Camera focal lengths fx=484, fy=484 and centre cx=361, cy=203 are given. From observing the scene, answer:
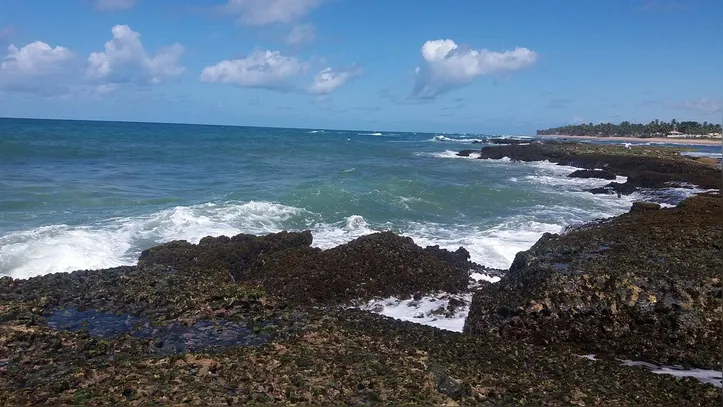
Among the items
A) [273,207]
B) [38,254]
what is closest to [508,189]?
[273,207]

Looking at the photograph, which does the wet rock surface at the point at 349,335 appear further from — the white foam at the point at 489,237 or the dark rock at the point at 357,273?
the white foam at the point at 489,237

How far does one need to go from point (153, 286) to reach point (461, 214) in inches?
751

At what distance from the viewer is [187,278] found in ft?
37.2

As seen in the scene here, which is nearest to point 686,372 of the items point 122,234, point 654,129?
point 122,234

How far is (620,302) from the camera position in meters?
9.75

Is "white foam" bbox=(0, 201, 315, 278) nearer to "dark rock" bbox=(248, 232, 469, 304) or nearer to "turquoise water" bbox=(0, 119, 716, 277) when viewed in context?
"turquoise water" bbox=(0, 119, 716, 277)

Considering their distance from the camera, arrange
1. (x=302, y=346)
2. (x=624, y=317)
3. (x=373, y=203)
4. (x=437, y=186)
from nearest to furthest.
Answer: (x=302, y=346) → (x=624, y=317) → (x=373, y=203) → (x=437, y=186)

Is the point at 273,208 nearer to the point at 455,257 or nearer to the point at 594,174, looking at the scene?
the point at 455,257

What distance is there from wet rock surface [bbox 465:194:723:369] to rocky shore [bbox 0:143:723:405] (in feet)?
0.11

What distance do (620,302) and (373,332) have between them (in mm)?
5063

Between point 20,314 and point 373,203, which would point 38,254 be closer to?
point 20,314

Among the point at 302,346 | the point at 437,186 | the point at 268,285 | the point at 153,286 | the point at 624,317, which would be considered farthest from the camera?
the point at 437,186

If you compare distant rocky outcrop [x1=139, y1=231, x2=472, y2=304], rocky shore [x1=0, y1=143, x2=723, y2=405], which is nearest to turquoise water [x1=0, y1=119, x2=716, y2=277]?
distant rocky outcrop [x1=139, y1=231, x2=472, y2=304]

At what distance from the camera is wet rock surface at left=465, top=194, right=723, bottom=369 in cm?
900
